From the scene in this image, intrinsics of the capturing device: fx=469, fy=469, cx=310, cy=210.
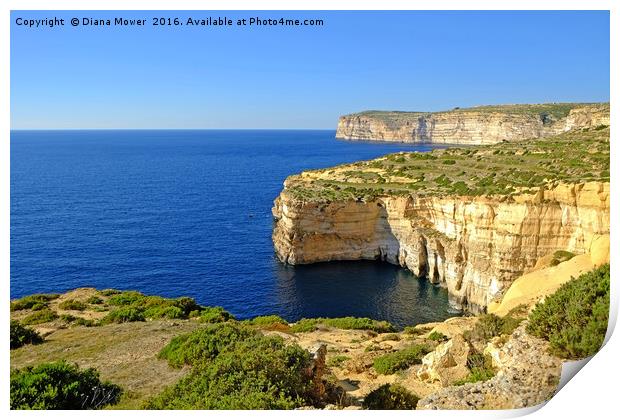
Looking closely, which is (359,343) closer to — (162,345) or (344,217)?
(162,345)

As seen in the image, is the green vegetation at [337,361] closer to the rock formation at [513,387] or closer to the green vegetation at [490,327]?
the green vegetation at [490,327]

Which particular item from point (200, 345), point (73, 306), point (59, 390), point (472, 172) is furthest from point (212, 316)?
point (472, 172)

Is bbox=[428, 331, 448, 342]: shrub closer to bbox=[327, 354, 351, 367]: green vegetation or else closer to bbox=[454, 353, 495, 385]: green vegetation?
bbox=[327, 354, 351, 367]: green vegetation

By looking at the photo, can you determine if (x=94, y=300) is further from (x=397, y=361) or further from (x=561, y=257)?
(x=561, y=257)

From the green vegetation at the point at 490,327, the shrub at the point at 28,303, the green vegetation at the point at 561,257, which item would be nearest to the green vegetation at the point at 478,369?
the green vegetation at the point at 490,327

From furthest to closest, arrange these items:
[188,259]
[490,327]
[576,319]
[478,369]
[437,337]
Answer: [188,259] → [437,337] → [490,327] → [478,369] → [576,319]

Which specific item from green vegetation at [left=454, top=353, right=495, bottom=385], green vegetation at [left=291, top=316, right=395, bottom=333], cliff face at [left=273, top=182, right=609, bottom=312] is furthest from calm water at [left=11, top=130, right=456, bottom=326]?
green vegetation at [left=454, top=353, right=495, bottom=385]
